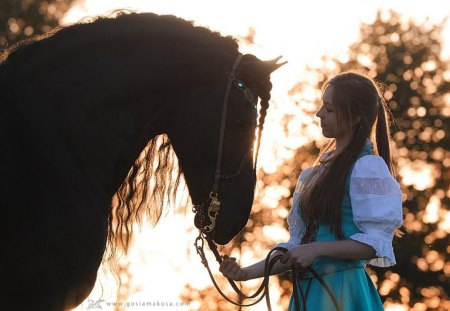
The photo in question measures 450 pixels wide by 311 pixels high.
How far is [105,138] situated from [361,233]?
47.9 inches

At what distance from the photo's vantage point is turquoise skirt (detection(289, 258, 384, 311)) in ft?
14.0

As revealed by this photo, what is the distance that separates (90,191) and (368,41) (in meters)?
24.7

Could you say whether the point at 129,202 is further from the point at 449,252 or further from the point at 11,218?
the point at 449,252

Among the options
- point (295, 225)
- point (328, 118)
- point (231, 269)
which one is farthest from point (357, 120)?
point (231, 269)

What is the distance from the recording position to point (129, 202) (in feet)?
14.3

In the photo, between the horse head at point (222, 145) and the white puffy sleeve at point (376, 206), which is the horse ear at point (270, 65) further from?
the white puffy sleeve at point (376, 206)

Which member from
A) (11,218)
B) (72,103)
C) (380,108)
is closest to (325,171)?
(380,108)

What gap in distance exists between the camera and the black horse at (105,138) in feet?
12.1

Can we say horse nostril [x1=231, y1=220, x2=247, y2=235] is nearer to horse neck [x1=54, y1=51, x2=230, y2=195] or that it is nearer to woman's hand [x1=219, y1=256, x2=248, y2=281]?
woman's hand [x1=219, y1=256, x2=248, y2=281]

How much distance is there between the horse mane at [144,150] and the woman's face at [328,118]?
0.55 meters

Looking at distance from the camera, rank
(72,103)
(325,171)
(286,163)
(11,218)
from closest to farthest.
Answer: (11,218)
(72,103)
(325,171)
(286,163)

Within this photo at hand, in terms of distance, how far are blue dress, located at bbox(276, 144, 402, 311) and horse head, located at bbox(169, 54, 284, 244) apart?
0.46 m

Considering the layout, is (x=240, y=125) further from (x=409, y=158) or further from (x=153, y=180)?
(x=409, y=158)

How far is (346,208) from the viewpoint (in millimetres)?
4348
